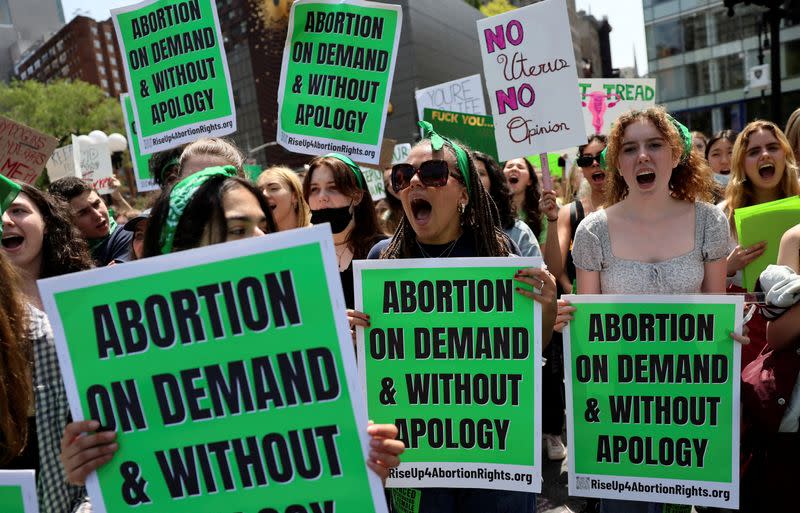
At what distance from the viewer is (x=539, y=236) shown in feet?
14.6

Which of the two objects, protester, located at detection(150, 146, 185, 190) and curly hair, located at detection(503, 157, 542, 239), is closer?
protester, located at detection(150, 146, 185, 190)

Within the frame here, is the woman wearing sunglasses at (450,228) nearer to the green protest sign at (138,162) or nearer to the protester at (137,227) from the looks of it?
the protester at (137,227)

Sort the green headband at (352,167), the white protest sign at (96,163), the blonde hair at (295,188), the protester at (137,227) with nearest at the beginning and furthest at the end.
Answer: the protester at (137,227), the green headband at (352,167), the blonde hair at (295,188), the white protest sign at (96,163)

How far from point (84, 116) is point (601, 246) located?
4682cm

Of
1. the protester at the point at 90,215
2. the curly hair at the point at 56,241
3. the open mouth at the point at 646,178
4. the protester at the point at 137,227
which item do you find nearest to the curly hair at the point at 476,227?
the open mouth at the point at 646,178

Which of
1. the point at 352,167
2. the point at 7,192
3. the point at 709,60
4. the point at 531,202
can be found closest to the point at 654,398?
the point at 352,167

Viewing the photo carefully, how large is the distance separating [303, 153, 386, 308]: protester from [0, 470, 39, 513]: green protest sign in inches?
69.0

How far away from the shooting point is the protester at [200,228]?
1.34 meters

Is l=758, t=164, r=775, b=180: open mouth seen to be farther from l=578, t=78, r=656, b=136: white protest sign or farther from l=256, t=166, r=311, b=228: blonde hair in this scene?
l=578, t=78, r=656, b=136: white protest sign

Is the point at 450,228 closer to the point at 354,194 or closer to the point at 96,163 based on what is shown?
the point at 354,194

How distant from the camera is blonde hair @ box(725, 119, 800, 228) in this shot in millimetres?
3266

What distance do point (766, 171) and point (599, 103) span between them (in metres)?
3.29

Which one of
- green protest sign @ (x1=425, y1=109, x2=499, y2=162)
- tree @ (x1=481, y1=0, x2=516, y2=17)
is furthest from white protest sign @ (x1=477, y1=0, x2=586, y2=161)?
tree @ (x1=481, y1=0, x2=516, y2=17)

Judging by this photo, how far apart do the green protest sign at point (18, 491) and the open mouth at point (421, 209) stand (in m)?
1.37
